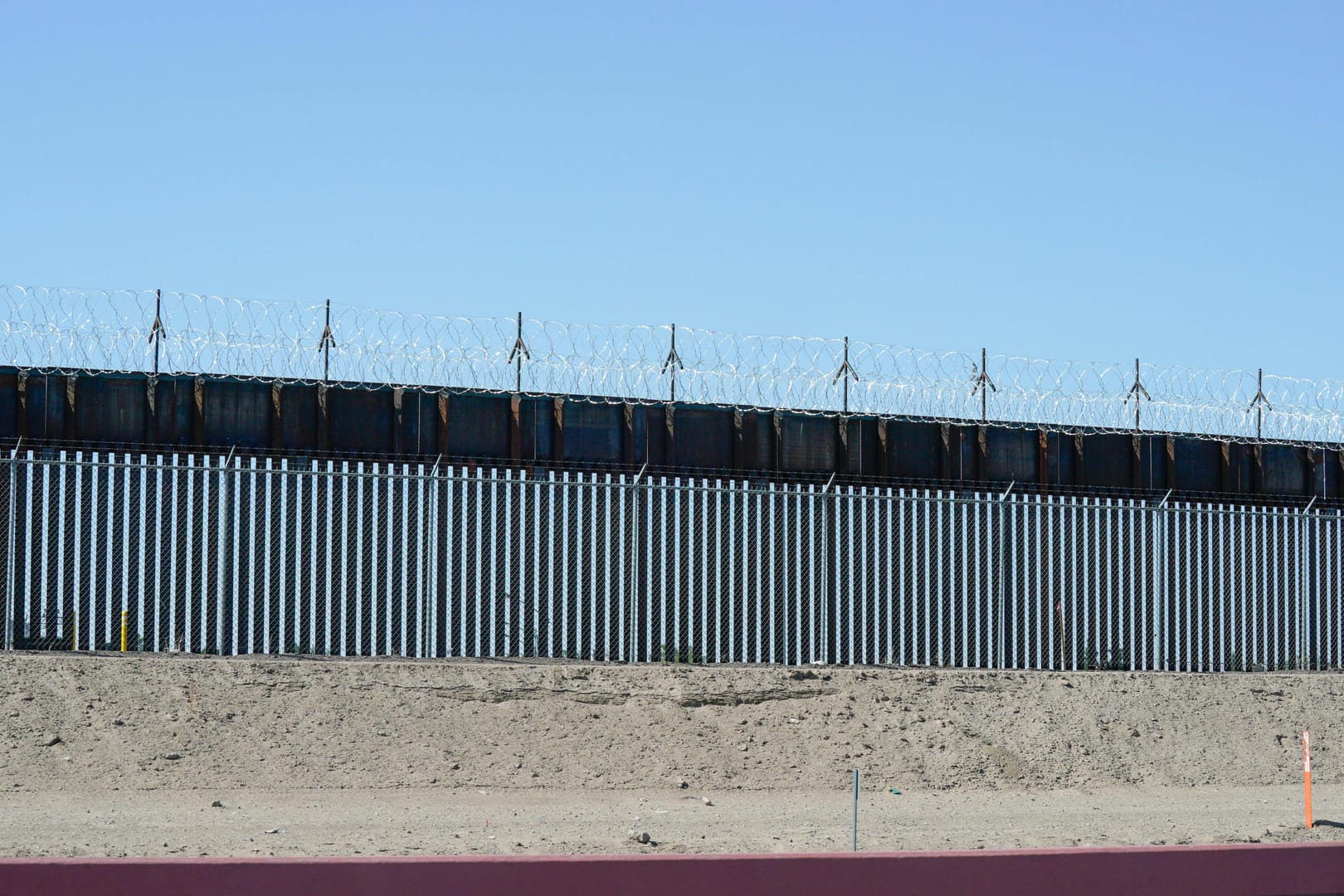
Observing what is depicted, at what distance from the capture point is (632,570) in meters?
19.0

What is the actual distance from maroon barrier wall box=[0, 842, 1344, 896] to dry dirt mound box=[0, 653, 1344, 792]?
514 centimetres

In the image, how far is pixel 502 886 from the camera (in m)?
10.4

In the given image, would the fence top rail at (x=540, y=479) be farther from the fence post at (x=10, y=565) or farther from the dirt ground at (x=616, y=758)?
the dirt ground at (x=616, y=758)

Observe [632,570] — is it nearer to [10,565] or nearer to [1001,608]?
[1001,608]

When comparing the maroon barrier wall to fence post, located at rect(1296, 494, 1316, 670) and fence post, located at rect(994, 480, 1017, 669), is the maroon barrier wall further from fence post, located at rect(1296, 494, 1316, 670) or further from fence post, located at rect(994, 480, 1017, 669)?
fence post, located at rect(1296, 494, 1316, 670)

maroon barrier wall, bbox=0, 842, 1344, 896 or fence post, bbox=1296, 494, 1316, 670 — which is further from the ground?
fence post, bbox=1296, 494, 1316, 670

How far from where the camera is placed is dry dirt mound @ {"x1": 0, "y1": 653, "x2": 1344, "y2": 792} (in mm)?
15391

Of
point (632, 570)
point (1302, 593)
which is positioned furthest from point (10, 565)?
point (1302, 593)

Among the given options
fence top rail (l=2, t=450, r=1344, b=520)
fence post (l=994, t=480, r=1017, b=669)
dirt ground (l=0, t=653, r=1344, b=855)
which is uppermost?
fence top rail (l=2, t=450, r=1344, b=520)

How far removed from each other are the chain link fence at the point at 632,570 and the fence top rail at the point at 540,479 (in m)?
0.06

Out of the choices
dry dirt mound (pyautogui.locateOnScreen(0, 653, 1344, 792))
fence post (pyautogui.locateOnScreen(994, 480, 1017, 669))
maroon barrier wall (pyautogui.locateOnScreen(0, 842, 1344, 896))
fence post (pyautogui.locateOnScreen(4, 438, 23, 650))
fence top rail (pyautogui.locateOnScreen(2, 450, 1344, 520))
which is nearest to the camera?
maroon barrier wall (pyautogui.locateOnScreen(0, 842, 1344, 896))

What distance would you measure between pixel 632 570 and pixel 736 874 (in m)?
8.37

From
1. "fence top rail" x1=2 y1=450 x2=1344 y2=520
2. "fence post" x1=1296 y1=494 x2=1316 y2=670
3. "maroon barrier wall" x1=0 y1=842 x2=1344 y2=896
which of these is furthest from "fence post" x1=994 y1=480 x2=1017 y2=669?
"maroon barrier wall" x1=0 y1=842 x2=1344 y2=896

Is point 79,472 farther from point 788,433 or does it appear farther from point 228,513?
point 788,433
